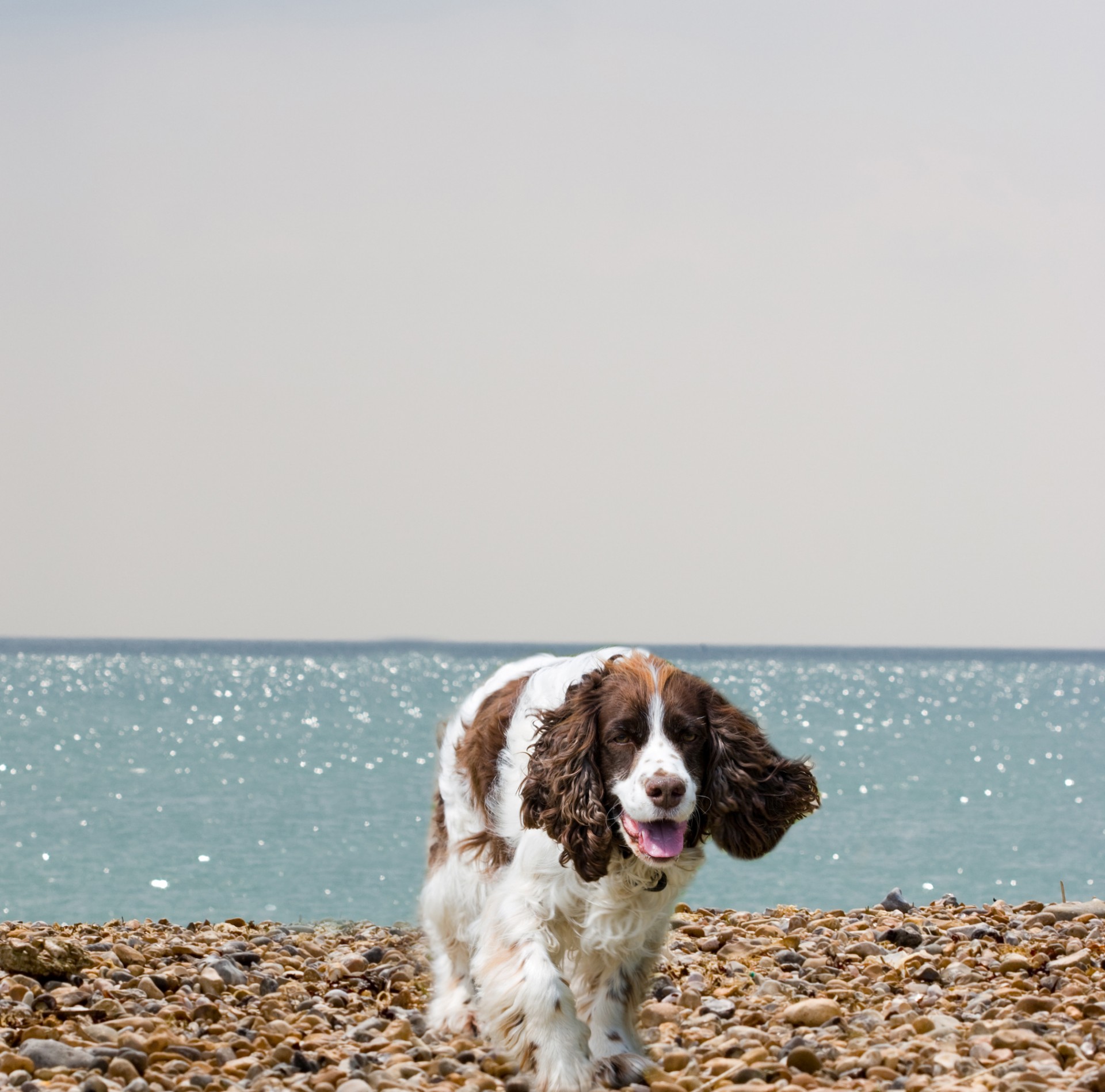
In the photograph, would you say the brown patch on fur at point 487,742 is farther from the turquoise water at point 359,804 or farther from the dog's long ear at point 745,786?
the turquoise water at point 359,804

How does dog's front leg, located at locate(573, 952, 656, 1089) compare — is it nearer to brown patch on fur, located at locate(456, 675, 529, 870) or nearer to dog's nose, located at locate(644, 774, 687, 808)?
brown patch on fur, located at locate(456, 675, 529, 870)

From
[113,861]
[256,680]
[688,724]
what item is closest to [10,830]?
[113,861]

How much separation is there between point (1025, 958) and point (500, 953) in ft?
8.15

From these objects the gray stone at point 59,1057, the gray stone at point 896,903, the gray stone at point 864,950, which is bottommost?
the gray stone at point 59,1057

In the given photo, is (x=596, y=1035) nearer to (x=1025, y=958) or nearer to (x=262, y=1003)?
(x=262, y=1003)

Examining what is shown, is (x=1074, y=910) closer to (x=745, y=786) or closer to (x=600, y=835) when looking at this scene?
(x=745, y=786)

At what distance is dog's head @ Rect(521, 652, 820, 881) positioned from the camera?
5.22 meters

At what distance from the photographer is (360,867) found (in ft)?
66.5

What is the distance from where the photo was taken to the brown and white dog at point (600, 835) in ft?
17.3

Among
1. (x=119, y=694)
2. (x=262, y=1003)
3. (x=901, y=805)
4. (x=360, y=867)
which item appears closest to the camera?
(x=262, y=1003)

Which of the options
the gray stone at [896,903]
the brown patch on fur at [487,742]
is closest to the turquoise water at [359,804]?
the gray stone at [896,903]

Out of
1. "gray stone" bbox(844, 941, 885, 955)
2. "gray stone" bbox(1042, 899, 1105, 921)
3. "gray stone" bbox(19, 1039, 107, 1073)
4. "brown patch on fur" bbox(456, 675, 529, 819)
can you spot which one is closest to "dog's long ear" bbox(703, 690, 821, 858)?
"brown patch on fur" bbox(456, 675, 529, 819)

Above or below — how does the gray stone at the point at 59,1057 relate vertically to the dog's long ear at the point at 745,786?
below

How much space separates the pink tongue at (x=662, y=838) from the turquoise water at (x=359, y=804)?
6739 mm
